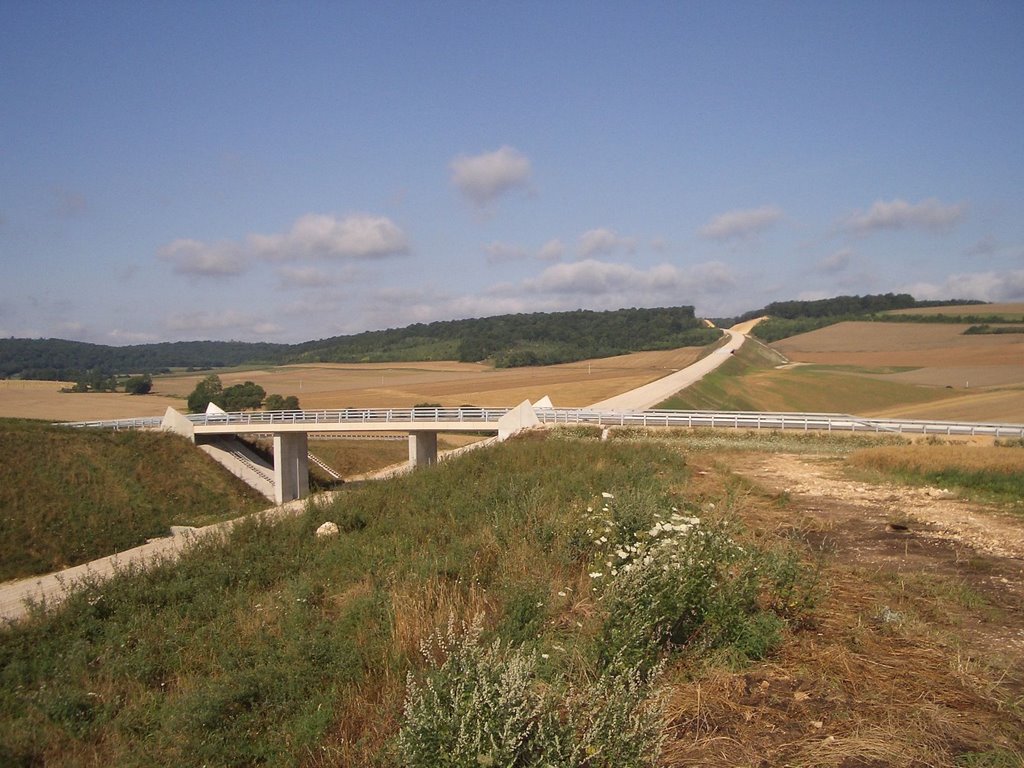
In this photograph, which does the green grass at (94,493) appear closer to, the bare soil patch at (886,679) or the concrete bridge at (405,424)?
the concrete bridge at (405,424)

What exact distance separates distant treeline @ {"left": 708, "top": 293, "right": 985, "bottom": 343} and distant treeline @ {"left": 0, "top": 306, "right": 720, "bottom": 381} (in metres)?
14.0

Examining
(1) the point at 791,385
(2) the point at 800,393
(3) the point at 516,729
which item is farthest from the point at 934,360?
(3) the point at 516,729

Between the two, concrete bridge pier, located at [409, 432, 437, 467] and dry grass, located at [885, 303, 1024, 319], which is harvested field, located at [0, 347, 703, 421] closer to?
concrete bridge pier, located at [409, 432, 437, 467]

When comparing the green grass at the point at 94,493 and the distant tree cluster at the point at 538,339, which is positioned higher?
the distant tree cluster at the point at 538,339

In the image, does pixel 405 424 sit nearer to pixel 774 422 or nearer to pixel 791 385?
pixel 774 422

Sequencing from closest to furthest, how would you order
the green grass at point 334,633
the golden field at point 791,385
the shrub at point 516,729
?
the shrub at point 516,729
the green grass at point 334,633
the golden field at point 791,385

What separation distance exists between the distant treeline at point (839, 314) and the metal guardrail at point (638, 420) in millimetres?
87518

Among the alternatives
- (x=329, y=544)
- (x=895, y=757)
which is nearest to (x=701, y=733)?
(x=895, y=757)

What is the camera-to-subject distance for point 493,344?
154 metres

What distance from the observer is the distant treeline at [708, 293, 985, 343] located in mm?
119825

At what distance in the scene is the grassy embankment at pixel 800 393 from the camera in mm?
62094

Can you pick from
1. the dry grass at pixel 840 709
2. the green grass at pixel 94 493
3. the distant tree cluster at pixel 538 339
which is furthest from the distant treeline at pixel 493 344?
the dry grass at pixel 840 709

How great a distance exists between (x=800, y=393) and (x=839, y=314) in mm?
101319

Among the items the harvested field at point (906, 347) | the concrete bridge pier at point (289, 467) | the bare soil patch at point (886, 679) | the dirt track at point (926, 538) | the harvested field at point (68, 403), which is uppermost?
the harvested field at point (906, 347)
